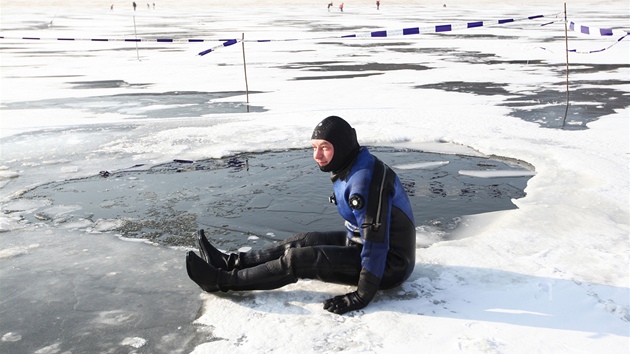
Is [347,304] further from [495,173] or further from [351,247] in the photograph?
[495,173]

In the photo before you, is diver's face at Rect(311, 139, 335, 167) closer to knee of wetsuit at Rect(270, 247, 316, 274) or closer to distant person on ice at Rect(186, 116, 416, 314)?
distant person on ice at Rect(186, 116, 416, 314)

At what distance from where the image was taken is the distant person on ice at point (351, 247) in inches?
161

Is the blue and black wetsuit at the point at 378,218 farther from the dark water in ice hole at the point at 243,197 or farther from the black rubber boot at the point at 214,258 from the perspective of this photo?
the dark water in ice hole at the point at 243,197

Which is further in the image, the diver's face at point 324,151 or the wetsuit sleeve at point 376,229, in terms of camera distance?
the diver's face at point 324,151

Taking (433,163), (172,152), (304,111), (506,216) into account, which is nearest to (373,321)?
(506,216)

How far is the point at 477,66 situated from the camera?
747 inches

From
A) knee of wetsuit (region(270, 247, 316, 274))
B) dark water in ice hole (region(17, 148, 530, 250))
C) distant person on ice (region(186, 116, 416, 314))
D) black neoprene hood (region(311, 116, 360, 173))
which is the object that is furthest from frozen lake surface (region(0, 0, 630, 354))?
black neoprene hood (region(311, 116, 360, 173))

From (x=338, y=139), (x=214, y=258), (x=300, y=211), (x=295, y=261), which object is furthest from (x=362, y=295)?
(x=300, y=211)

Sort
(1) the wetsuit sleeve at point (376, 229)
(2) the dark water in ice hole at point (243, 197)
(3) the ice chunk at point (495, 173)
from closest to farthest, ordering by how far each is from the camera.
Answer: (1) the wetsuit sleeve at point (376, 229)
(2) the dark water in ice hole at point (243, 197)
(3) the ice chunk at point (495, 173)

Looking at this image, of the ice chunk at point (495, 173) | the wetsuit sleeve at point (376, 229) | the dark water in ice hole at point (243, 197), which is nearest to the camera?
the wetsuit sleeve at point (376, 229)

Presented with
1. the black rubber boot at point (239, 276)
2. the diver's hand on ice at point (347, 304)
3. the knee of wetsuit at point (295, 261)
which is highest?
the knee of wetsuit at point (295, 261)

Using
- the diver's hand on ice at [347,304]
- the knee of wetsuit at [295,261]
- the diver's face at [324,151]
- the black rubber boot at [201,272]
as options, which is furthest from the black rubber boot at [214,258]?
the diver's face at [324,151]

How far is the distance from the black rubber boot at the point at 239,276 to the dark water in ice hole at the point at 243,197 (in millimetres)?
1040

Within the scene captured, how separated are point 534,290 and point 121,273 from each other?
2822 mm
